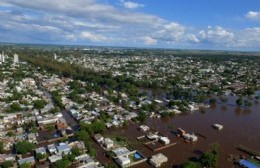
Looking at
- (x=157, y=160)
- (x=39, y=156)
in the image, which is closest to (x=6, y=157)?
(x=39, y=156)

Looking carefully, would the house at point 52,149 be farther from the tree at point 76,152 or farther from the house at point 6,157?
the house at point 6,157

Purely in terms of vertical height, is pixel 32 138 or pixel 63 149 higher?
pixel 63 149

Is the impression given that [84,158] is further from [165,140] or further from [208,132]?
[208,132]

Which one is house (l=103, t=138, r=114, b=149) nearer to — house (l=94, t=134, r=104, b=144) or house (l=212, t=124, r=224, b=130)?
house (l=94, t=134, r=104, b=144)

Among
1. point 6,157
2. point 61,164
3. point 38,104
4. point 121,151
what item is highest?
point 38,104

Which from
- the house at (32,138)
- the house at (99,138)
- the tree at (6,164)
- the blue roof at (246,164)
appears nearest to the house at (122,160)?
the house at (99,138)
